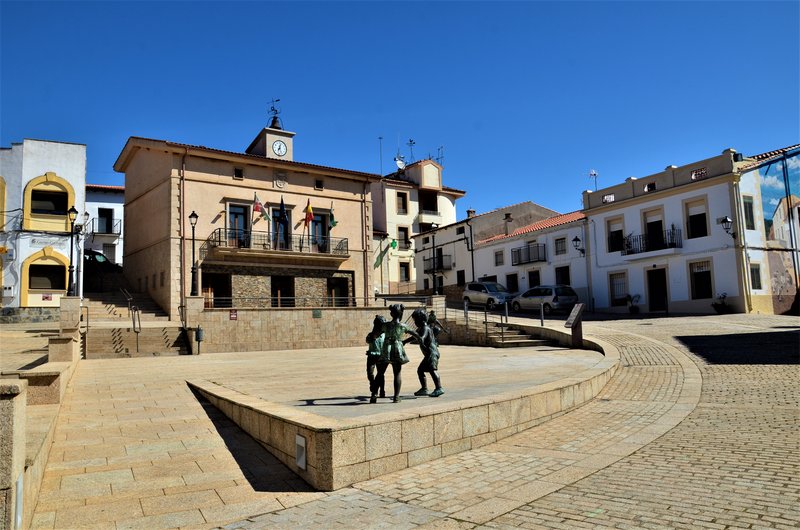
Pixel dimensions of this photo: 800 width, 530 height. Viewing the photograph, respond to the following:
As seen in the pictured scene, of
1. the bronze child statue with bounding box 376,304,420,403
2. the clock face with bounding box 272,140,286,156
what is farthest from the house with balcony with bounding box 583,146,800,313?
the bronze child statue with bounding box 376,304,420,403

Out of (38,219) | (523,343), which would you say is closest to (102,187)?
(38,219)

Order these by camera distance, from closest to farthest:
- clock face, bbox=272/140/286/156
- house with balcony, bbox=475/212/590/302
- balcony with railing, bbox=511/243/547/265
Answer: clock face, bbox=272/140/286/156 → house with balcony, bbox=475/212/590/302 → balcony with railing, bbox=511/243/547/265

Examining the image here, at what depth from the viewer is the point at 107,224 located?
3797 centimetres

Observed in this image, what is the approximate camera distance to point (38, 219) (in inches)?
1013

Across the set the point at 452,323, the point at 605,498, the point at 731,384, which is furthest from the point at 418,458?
the point at 452,323

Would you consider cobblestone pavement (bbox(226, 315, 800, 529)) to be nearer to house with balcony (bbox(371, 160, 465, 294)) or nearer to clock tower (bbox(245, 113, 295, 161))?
clock tower (bbox(245, 113, 295, 161))

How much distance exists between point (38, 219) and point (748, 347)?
90.1 feet

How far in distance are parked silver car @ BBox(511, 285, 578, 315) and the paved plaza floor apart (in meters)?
19.0

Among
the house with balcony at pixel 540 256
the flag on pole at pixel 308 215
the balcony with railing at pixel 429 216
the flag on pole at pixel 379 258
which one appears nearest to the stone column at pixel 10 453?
the flag on pole at pixel 308 215

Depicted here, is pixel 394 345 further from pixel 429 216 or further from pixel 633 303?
pixel 429 216

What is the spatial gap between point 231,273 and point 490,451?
21536mm

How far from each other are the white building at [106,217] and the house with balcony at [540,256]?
78.6 feet

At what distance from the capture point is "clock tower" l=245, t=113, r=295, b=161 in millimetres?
30406

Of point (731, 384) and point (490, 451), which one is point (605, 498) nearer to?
point (490, 451)
